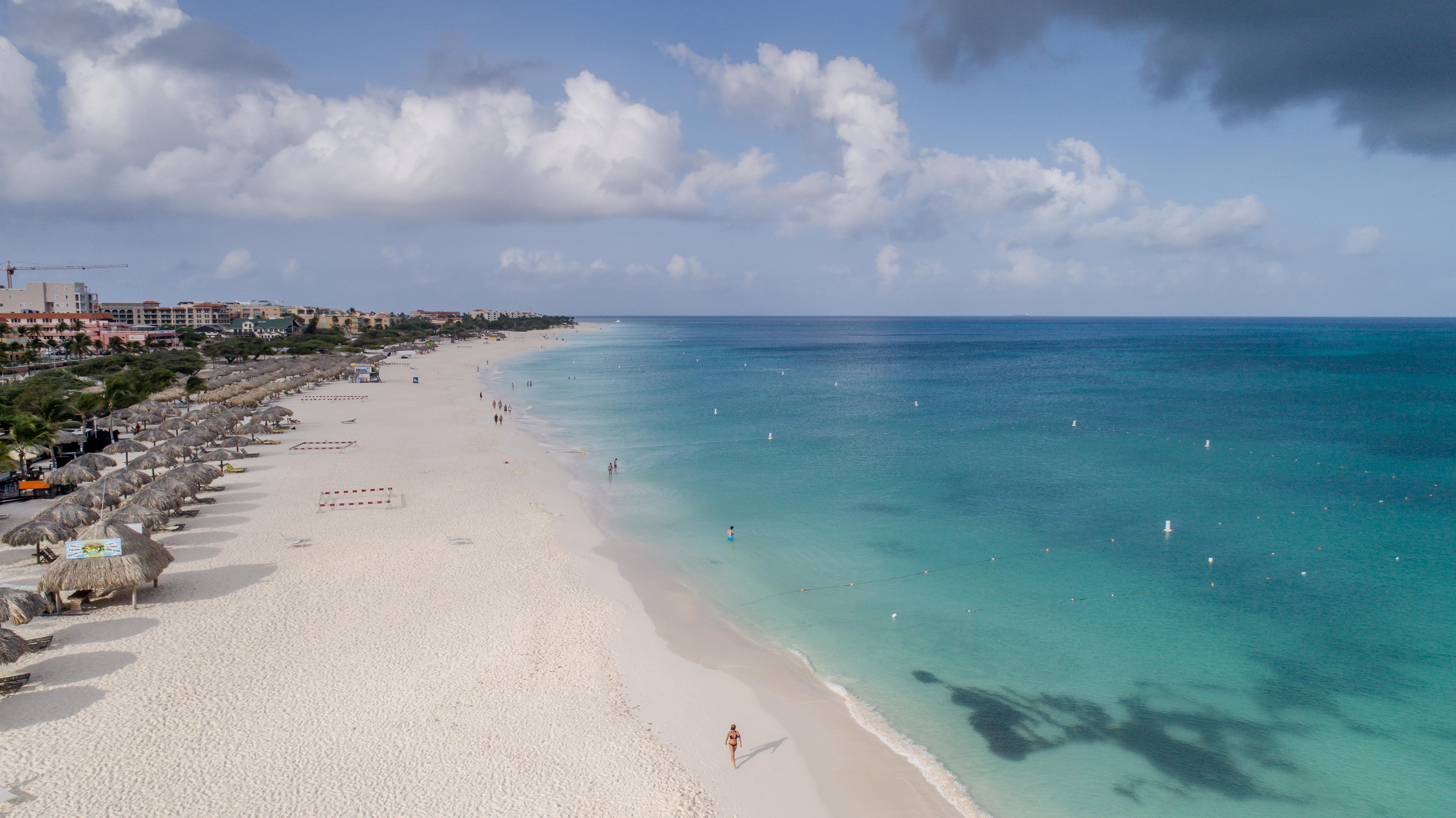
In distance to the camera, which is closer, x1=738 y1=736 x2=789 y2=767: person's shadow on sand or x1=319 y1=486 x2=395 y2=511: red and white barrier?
x1=738 y1=736 x2=789 y2=767: person's shadow on sand

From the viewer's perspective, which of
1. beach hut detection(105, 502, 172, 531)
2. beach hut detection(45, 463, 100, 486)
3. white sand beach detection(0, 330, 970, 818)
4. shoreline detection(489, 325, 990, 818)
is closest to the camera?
white sand beach detection(0, 330, 970, 818)

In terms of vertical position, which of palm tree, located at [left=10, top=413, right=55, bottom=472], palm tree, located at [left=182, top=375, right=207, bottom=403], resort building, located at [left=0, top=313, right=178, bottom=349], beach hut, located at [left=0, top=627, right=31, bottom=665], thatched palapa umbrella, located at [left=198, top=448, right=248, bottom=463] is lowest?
beach hut, located at [left=0, top=627, right=31, bottom=665]

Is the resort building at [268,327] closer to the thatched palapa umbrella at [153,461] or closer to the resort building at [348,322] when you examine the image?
the resort building at [348,322]

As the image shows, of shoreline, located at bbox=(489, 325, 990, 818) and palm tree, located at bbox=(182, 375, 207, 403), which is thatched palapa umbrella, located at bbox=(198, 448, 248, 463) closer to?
palm tree, located at bbox=(182, 375, 207, 403)

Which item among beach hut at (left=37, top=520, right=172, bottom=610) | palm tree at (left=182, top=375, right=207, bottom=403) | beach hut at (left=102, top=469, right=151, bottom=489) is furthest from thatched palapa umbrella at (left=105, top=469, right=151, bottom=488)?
palm tree at (left=182, top=375, right=207, bottom=403)

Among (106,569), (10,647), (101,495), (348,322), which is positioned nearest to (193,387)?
(101,495)

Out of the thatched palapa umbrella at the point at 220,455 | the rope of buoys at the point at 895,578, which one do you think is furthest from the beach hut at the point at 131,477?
the rope of buoys at the point at 895,578

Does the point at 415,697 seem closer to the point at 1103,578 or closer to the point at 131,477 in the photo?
the point at 131,477
